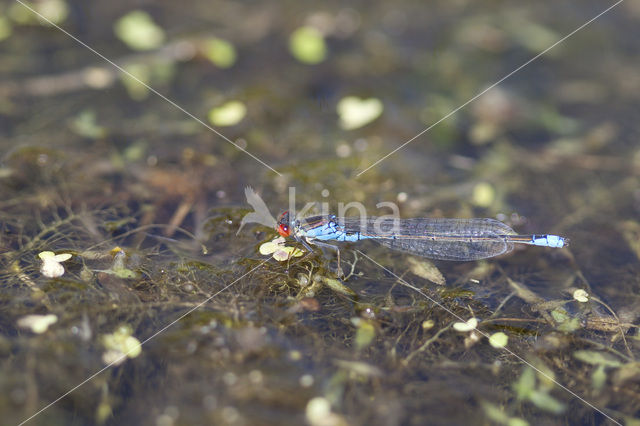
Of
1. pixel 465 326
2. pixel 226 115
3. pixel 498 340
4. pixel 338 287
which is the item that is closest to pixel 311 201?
pixel 338 287

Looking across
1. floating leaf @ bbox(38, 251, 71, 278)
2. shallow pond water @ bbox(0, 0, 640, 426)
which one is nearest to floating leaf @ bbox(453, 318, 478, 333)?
shallow pond water @ bbox(0, 0, 640, 426)

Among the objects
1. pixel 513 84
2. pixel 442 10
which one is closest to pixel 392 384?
pixel 513 84

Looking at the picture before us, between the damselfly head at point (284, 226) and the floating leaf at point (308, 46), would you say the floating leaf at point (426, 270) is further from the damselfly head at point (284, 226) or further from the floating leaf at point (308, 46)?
the floating leaf at point (308, 46)

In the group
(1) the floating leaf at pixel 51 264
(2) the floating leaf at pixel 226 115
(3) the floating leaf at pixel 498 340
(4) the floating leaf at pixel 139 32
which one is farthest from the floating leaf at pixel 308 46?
(3) the floating leaf at pixel 498 340

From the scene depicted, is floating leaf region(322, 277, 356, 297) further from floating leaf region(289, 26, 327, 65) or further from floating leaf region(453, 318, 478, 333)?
floating leaf region(289, 26, 327, 65)

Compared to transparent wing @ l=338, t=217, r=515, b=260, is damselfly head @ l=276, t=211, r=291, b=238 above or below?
above

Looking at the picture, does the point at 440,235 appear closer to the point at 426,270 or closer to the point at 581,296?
the point at 426,270
